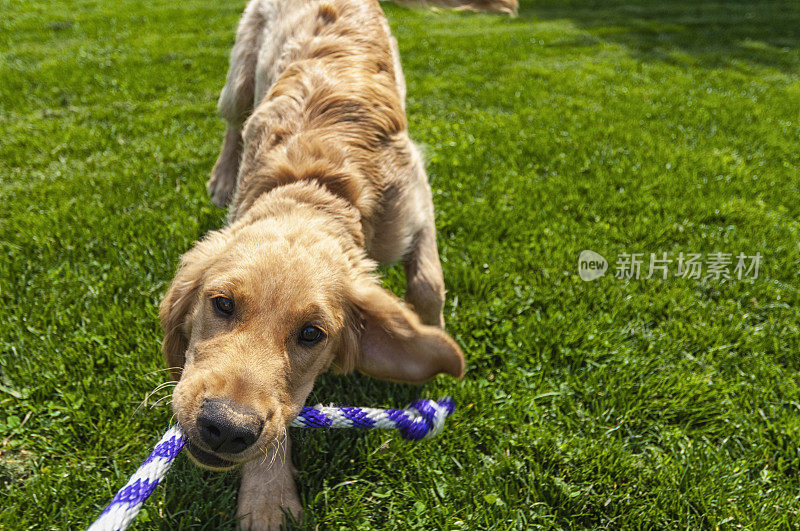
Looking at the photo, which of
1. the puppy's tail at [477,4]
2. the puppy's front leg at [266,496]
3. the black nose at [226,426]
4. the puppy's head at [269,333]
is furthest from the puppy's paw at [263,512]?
the puppy's tail at [477,4]

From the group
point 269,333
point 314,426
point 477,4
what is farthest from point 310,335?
point 477,4

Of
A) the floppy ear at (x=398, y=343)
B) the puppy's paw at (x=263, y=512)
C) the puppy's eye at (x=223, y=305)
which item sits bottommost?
the puppy's paw at (x=263, y=512)

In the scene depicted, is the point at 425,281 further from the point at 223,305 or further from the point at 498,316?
the point at 223,305

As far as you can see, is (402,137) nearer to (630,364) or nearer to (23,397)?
(630,364)

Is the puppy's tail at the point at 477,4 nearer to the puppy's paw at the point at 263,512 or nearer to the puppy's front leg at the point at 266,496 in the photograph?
the puppy's front leg at the point at 266,496

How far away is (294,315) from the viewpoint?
197cm

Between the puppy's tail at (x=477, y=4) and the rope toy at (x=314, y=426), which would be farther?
the puppy's tail at (x=477, y=4)

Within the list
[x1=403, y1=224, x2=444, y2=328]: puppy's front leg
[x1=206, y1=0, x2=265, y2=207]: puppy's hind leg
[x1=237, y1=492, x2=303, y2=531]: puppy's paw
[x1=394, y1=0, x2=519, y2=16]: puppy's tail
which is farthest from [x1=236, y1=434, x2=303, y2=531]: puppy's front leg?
[x1=394, y1=0, x2=519, y2=16]: puppy's tail

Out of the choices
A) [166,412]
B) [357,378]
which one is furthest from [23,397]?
[357,378]

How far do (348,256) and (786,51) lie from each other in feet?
43.4

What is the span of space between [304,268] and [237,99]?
275 centimetres

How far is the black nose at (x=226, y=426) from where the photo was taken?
1.69 metres

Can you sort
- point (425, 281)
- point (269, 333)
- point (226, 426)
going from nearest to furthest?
point (226, 426) → point (269, 333) → point (425, 281)

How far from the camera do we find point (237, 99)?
14.1 feet
